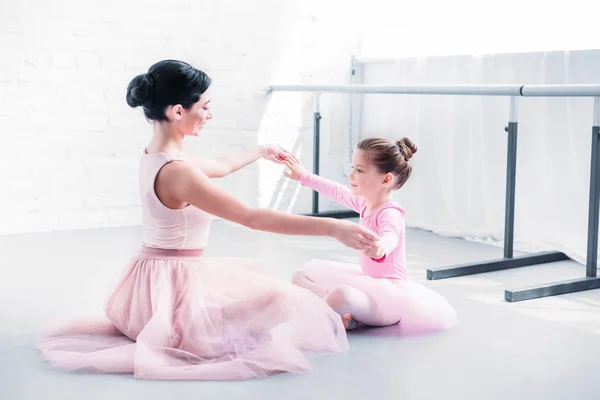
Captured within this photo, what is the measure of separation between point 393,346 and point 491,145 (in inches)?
64.3

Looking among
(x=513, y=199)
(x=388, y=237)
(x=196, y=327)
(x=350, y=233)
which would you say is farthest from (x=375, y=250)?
(x=513, y=199)

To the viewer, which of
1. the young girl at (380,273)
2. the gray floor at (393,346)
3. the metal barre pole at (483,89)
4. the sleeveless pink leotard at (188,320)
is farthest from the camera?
the metal barre pole at (483,89)

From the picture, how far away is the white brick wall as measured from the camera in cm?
340

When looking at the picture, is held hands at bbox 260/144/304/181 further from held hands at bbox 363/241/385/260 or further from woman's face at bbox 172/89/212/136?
held hands at bbox 363/241/385/260

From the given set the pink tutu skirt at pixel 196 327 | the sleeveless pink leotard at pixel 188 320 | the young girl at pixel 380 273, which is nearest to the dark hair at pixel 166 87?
the sleeveless pink leotard at pixel 188 320

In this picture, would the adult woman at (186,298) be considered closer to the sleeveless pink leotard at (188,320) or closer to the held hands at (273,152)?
the sleeveless pink leotard at (188,320)

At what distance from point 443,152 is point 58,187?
65.6 inches

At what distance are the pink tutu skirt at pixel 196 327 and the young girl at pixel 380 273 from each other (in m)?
0.17

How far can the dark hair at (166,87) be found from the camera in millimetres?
1896

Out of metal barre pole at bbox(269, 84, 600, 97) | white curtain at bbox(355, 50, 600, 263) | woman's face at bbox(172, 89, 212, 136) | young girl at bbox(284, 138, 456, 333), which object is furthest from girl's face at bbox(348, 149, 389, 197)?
white curtain at bbox(355, 50, 600, 263)

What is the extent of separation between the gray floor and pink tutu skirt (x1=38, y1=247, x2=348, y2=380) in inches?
1.7

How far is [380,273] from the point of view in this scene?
7.27ft

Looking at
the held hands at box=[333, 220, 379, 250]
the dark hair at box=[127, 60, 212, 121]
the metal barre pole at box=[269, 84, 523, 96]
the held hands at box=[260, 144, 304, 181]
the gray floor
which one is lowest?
the gray floor

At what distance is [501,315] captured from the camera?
2.32 meters
